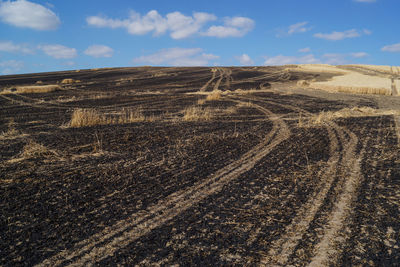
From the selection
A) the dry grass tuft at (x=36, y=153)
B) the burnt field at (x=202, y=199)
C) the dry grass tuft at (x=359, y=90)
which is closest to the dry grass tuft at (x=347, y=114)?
the burnt field at (x=202, y=199)

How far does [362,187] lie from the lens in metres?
4.29

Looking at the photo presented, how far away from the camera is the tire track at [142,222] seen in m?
2.75

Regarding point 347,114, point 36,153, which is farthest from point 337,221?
point 347,114

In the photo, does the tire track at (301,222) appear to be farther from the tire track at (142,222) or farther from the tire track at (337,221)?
the tire track at (142,222)

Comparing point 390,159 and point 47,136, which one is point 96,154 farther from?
point 390,159

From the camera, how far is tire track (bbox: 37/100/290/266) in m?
2.75

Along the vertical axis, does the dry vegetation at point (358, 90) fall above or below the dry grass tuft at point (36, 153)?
above

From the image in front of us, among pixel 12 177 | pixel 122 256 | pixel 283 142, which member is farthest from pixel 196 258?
pixel 283 142

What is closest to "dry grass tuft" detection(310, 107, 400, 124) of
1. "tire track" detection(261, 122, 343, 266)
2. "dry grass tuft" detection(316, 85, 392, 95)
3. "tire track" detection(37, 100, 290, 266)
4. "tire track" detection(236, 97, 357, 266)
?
"tire track" detection(236, 97, 357, 266)

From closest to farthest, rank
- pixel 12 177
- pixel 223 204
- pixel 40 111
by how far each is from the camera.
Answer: pixel 223 204 < pixel 12 177 < pixel 40 111

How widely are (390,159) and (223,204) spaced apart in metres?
4.33

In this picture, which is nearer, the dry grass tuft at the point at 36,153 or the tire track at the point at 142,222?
the tire track at the point at 142,222

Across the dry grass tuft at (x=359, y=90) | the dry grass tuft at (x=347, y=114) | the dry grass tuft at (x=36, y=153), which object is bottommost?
the dry grass tuft at (x=36, y=153)

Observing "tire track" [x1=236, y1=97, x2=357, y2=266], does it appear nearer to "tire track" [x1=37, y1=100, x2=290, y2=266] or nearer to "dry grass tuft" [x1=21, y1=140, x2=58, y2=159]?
"tire track" [x1=37, y1=100, x2=290, y2=266]
